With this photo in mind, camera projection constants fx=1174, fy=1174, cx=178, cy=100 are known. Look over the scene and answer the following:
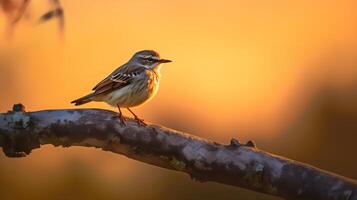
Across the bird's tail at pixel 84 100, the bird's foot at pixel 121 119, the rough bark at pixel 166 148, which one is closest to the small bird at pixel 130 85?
the bird's tail at pixel 84 100

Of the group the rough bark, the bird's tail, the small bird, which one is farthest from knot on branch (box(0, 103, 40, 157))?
the bird's tail

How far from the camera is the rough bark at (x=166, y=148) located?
24.1 ft

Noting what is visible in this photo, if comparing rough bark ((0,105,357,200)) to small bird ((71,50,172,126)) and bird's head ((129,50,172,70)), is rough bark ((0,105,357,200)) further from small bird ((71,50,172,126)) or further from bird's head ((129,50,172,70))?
bird's head ((129,50,172,70))

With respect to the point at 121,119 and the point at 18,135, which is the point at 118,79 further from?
the point at 18,135

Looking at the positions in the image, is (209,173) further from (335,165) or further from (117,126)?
(335,165)

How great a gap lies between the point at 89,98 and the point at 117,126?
9.28 feet

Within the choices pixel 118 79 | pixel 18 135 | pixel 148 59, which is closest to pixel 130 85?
pixel 118 79

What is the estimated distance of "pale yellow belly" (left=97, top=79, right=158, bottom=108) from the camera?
34.2 ft

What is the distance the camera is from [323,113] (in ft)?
70.8

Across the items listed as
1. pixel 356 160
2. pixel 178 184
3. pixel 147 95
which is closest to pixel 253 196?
pixel 178 184

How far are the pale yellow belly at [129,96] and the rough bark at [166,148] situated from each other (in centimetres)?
252

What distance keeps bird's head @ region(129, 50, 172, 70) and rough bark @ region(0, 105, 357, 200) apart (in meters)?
3.36

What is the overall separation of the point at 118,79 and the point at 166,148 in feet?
11.1

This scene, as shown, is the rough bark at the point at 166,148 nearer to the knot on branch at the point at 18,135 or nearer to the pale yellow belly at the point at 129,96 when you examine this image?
the knot on branch at the point at 18,135
